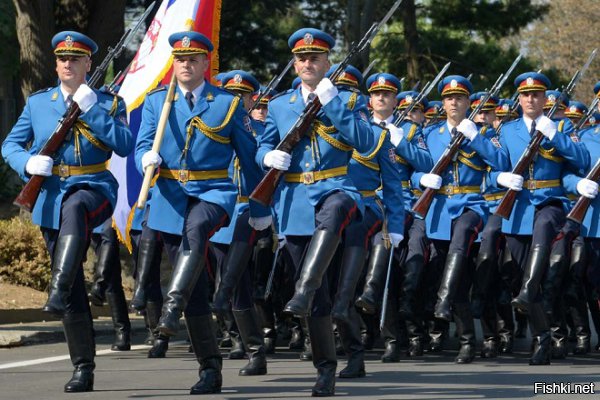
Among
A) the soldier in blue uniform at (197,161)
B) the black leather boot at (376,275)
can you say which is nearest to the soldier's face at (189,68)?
the soldier in blue uniform at (197,161)

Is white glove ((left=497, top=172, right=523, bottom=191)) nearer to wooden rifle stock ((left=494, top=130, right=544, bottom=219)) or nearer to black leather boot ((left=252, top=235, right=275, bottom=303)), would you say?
wooden rifle stock ((left=494, top=130, right=544, bottom=219))

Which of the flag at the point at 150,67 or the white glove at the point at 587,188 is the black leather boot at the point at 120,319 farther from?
the white glove at the point at 587,188

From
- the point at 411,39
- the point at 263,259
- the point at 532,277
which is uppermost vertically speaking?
the point at 411,39

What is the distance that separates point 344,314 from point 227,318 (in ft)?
8.78

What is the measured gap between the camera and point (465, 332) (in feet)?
37.2

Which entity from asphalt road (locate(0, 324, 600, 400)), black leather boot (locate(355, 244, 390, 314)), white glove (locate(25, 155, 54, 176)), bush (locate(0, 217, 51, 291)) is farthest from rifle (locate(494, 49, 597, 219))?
bush (locate(0, 217, 51, 291))

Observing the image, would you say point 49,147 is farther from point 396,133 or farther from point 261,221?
point 396,133

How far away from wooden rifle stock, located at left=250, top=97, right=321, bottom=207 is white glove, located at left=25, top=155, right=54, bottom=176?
3.94 ft

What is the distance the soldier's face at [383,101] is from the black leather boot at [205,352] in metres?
3.81

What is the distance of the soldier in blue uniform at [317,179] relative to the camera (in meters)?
8.47

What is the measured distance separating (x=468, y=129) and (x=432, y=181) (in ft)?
1.72

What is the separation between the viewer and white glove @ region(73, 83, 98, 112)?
8.66m

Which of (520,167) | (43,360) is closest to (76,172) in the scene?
(43,360)

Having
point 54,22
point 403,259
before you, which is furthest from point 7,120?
point 403,259
